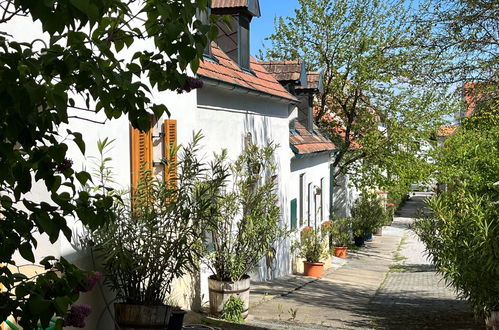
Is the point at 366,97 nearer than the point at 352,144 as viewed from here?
Yes

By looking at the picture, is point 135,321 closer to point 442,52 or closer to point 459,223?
point 459,223

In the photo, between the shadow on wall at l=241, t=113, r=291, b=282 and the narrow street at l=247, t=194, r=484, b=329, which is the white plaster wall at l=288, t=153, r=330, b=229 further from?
the narrow street at l=247, t=194, r=484, b=329

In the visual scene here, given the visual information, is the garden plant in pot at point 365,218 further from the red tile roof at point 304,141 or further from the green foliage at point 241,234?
the green foliage at point 241,234

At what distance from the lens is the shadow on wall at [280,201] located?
1341 centimetres

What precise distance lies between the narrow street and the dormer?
186 inches

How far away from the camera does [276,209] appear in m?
10.7

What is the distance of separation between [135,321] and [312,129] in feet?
51.4

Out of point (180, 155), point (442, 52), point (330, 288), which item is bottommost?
point (330, 288)

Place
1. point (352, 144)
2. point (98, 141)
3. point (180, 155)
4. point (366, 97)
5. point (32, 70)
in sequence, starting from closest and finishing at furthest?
point (32, 70) → point (98, 141) → point (180, 155) → point (366, 97) → point (352, 144)

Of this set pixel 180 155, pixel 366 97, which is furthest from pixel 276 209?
pixel 366 97

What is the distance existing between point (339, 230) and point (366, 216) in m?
3.32

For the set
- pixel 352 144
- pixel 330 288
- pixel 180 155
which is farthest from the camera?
pixel 352 144

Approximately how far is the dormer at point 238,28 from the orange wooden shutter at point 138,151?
547cm

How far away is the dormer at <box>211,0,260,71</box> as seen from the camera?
13.0m
